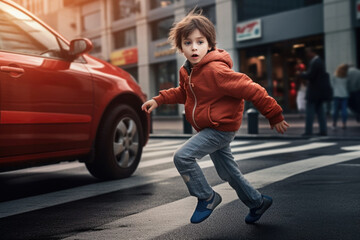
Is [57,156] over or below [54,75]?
below

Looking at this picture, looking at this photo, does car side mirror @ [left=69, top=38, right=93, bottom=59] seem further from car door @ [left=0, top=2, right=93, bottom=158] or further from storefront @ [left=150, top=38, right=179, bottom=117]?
storefront @ [left=150, top=38, right=179, bottom=117]

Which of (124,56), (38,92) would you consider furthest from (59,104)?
(124,56)

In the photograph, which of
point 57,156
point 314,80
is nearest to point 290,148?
point 314,80

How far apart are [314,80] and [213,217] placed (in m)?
7.87

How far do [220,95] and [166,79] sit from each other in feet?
81.3

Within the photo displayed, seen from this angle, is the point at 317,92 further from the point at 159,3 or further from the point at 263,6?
the point at 159,3

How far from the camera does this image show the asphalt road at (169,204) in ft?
10.5

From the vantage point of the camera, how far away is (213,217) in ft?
11.7

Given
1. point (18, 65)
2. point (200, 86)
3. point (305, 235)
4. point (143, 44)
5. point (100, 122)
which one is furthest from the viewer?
point (143, 44)

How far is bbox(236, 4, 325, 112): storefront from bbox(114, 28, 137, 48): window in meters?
9.69

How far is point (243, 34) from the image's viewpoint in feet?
72.9

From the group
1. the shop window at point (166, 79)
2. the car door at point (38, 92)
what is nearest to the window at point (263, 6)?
the shop window at point (166, 79)

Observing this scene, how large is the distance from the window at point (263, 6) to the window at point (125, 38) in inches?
370

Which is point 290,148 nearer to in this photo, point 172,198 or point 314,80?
point 314,80
